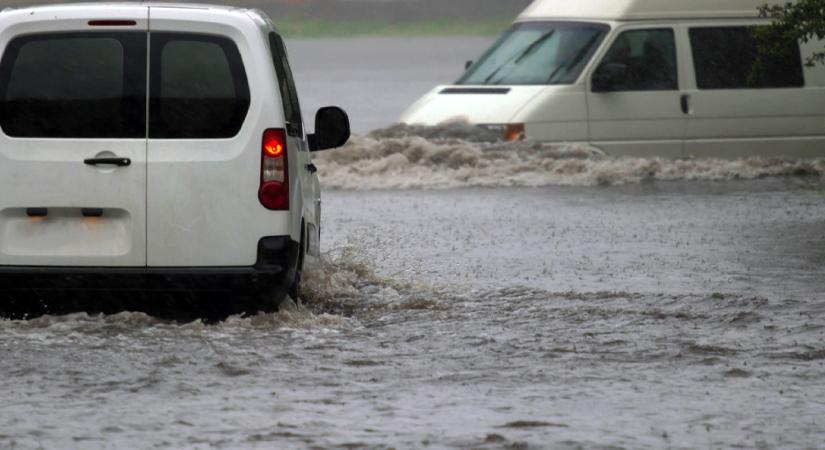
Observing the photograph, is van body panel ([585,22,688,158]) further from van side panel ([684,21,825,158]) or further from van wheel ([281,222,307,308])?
van wheel ([281,222,307,308])

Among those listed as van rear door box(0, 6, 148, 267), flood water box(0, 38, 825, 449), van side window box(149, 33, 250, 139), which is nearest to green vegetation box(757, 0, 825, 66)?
flood water box(0, 38, 825, 449)

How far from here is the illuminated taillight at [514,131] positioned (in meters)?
20.4

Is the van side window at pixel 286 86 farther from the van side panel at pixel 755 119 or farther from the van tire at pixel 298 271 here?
the van side panel at pixel 755 119

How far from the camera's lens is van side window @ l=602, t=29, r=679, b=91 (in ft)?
67.7

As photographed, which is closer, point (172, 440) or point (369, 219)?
point (172, 440)

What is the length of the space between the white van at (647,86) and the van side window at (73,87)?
36.6 ft

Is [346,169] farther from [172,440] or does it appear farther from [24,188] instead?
[172,440]

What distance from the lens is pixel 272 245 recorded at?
9539 millimetres

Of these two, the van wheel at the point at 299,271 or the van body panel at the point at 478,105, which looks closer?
the van wheel at the point at 299,271

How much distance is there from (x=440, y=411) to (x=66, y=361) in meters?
2.00

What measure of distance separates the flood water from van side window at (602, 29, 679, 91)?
449cm

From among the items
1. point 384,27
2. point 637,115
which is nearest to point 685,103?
point 637,115

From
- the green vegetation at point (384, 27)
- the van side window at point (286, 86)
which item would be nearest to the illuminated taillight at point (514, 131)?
the van side window at point (286, 86)

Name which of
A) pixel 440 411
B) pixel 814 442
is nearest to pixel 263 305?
pixel 440 411
